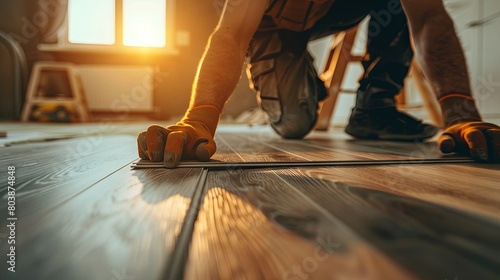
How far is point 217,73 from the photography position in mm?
849

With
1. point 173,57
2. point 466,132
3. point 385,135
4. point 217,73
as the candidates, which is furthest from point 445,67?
point 173,57

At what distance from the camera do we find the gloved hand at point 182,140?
645 millimetres

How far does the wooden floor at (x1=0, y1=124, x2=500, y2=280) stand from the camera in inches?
9.3

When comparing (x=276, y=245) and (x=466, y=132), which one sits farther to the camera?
(x=466, y=132)

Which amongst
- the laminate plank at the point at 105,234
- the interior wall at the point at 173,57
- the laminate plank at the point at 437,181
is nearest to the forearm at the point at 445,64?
the laminate plank at the point at 437,181

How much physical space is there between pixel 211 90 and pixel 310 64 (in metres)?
0.86

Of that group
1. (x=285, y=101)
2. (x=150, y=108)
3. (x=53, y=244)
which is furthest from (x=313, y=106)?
(x=150, y=108)

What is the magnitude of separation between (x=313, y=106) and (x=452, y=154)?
763 millimetres

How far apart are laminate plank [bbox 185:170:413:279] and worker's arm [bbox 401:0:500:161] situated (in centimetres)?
59

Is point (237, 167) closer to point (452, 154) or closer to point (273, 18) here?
point (452, 154)

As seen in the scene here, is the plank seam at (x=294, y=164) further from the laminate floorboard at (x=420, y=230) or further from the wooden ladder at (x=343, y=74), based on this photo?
the wooden ladder at (x=343, y=74)

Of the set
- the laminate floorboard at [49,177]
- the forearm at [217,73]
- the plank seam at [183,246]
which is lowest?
the laminate floorboard at [49,177]

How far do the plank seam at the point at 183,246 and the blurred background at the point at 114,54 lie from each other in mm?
4106

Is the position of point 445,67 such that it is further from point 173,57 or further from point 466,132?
point 173,57
